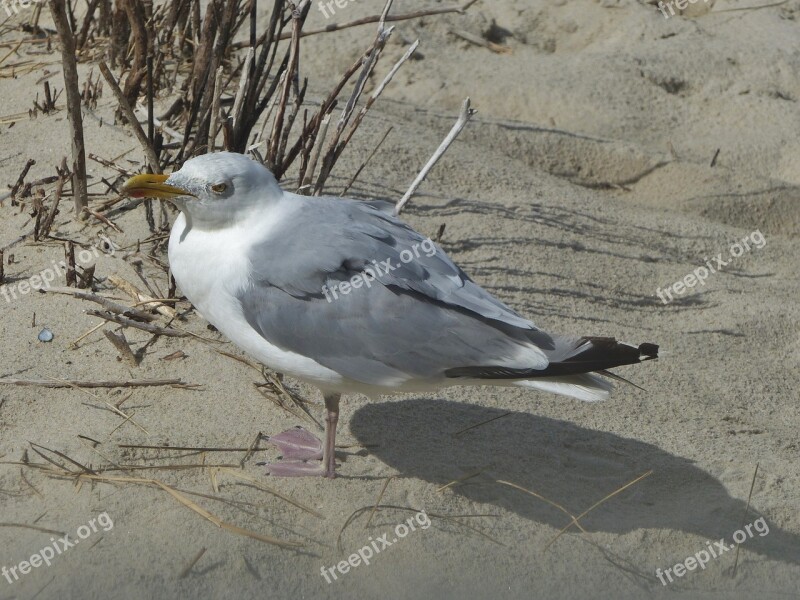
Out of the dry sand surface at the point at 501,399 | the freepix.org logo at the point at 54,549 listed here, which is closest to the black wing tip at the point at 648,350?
the dry sand surface at the point at 501,399

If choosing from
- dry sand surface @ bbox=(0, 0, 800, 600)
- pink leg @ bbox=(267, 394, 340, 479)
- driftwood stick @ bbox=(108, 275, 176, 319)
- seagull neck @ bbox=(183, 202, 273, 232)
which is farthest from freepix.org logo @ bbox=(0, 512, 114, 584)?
driftwood stick @ bbox=(108, 275, 176, 319)

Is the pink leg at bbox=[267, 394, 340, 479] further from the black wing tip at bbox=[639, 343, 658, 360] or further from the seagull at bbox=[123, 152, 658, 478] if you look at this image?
the black wing tip at bbox=[639, 343, 658, 360]

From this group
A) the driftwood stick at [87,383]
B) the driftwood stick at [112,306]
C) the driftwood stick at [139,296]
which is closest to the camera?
the driftwood stick at [87,383]

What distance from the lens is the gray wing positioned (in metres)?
2.84

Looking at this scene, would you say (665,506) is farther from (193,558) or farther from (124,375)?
(124,375)

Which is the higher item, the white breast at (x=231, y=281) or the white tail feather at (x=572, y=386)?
the white breast at (x=231, y=281)

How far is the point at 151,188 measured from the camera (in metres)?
2.84

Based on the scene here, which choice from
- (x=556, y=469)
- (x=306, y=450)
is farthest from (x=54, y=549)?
(x=556, y=469)

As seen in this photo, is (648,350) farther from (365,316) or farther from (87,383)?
(87,383)

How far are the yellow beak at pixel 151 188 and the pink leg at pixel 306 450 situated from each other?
81 centimetres

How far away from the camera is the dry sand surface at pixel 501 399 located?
112 inches

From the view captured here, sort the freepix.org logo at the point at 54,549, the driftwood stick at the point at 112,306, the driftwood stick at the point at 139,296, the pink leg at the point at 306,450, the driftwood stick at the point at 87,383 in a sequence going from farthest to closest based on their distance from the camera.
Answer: the driftwood stick at the point at 139,296
the driftwood stick at the point at 112,306
the driftwood stick at the point at 87,383
the pink leg at the point at 306,450
the freepix.org logo at the point at 54,549

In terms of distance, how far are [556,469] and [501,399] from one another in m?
0.42

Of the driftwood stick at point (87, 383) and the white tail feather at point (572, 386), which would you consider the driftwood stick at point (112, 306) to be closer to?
the driftwood stick at point (87, 383)
